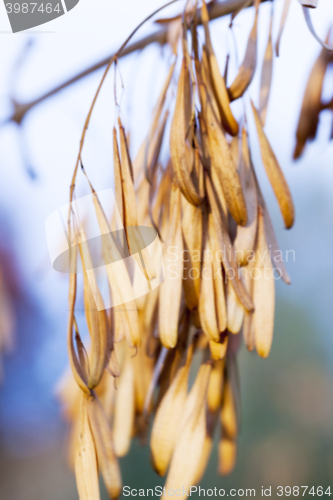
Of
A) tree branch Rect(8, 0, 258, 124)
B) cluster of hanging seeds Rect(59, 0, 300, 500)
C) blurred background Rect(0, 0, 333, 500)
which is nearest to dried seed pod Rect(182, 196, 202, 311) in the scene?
cluster of hanging seeds Rect(59, 0, 300, 500)

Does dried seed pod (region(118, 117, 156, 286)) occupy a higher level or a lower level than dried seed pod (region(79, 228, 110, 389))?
higher

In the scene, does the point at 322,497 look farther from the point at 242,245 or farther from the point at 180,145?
the point at 180,145

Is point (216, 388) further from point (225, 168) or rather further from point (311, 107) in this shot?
point (311, 107)

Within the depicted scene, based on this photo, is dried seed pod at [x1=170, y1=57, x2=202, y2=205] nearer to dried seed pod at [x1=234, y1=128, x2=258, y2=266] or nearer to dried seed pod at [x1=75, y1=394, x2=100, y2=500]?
dried seed pod at [x1=234, y1=128, x2=258, y2=266]

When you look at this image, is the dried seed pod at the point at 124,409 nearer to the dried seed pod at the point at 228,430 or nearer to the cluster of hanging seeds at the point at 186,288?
the cluster of hanging seeds at the point at 186,288

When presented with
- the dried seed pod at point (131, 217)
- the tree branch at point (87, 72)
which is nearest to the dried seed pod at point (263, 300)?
the dried seed pod at point (131, 217)
